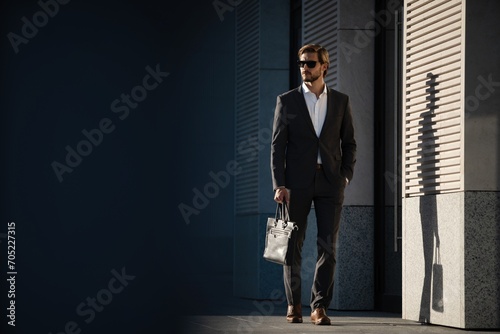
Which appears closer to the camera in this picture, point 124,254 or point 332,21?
point 124,254

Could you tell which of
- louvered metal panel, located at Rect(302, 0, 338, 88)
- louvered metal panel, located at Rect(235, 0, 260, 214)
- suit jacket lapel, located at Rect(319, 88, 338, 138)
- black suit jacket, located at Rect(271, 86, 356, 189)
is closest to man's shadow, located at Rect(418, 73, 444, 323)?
black suit jacket, located at Rect(271, 86, 356, 189)

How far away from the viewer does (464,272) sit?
6816mm

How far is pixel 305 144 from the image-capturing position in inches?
291

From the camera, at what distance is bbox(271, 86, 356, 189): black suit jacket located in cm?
738

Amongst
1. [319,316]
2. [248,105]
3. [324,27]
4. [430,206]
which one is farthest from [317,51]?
[248,105]

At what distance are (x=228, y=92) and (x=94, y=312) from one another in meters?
0.47

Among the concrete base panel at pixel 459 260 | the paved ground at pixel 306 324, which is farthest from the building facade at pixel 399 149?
the paved ground at pixel 306 324

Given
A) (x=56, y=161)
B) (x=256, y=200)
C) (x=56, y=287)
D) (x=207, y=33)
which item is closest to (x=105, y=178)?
(x=56, y=161)

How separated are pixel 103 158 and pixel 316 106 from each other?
600cm

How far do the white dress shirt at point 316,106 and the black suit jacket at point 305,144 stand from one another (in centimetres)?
4

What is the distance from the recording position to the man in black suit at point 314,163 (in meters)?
7.34

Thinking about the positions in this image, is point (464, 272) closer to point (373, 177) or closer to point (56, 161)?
point (373, 177)

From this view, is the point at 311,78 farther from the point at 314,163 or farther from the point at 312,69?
the point at 314,163

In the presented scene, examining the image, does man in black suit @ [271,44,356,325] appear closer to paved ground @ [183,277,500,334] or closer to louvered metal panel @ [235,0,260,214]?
paved ground @ [183,277,500,334]
